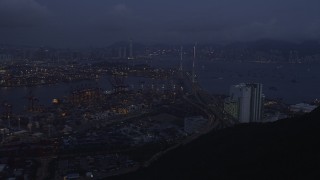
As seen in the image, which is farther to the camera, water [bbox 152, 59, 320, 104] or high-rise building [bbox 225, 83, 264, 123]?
water [bbox 152, 59, 320, 104]

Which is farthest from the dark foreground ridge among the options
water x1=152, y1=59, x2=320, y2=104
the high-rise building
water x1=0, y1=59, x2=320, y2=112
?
water x1=152, y1=59, x2=320, y2=104

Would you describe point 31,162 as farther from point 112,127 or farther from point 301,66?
point 301,66

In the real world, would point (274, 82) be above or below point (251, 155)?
below

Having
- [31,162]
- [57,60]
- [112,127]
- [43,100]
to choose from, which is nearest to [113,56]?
[57,60]

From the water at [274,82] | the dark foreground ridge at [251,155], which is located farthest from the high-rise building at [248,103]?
the water at [274,82]

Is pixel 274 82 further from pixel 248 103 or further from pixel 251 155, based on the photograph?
pixel 251 155

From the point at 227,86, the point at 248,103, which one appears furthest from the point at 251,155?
the point at 227,86

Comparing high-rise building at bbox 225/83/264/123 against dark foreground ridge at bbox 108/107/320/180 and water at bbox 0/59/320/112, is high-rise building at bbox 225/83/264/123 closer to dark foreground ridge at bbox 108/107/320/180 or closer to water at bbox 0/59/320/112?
dark foreground ridge at bbox 108/107/320/180
